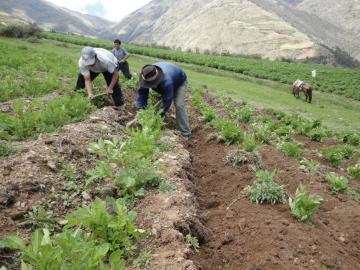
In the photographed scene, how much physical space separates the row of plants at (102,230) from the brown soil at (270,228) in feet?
2.32

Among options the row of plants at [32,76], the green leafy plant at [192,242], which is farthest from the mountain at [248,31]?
the green leafy plant at [192,242]

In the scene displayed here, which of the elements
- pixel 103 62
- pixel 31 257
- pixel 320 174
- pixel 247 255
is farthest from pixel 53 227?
pixel 103 62

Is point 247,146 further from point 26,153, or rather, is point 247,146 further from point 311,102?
point 311,102

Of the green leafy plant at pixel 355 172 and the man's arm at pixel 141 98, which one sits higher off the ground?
the man's arm at pixel 141 98

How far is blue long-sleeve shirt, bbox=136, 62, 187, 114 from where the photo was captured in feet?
Result: 25.1

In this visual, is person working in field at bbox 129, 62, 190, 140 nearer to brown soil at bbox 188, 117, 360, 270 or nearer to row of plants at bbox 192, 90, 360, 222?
row of plants at bbox 192, 90, 360, 222

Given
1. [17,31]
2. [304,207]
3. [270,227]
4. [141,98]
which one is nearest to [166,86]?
[141,98]

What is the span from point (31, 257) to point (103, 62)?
6.47 meters

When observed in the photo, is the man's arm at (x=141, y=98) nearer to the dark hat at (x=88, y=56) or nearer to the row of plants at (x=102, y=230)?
the dark hat at (x=88, y=56)

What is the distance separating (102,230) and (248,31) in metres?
110

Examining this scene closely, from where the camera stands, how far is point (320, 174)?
695 centimetres

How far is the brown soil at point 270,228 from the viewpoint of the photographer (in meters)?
4.10

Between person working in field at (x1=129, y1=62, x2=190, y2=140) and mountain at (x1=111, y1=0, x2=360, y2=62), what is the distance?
6915cm

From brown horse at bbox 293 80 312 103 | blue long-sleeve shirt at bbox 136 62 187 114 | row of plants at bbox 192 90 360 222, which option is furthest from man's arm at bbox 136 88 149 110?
brown horse at bbox 293 80 312 103
